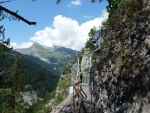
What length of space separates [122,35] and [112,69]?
1.71 metres

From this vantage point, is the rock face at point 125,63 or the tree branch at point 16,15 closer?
the tree branch at point 16,15

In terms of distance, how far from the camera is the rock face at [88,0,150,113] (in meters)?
16.1

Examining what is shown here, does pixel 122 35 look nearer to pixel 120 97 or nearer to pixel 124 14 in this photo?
pixel 124 14

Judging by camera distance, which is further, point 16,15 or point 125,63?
point 125,63

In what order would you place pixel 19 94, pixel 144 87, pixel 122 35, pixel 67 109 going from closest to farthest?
pixel 144 87
pixel 122 35
pixel 67 109
pixel 19 94

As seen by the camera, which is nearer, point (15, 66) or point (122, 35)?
point (122, 35)

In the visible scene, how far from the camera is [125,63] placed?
1739 cm

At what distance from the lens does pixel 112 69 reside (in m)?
18.0

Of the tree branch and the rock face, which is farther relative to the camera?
the rock face

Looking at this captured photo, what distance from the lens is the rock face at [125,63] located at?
16078mm

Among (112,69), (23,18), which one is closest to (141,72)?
(112,69)

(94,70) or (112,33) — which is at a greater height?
(112,33)

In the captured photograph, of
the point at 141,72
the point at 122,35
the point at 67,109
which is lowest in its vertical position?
the point at 67,109

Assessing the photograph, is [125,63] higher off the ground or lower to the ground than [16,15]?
lower
